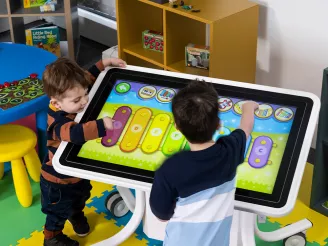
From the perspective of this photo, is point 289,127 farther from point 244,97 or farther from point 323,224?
point 323,224

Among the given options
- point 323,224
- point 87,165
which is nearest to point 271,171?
point 87,165

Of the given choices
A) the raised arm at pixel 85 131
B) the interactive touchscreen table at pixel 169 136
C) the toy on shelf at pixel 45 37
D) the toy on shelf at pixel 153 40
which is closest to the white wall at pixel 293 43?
the toy on shelf at pixel 153 40

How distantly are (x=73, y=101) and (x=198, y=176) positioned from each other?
0.73 meters

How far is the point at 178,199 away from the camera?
6.10 feet

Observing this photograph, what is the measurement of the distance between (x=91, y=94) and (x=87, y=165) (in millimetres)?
371

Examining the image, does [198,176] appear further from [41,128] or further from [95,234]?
[41,128]

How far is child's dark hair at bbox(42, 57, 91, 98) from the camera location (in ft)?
7.36

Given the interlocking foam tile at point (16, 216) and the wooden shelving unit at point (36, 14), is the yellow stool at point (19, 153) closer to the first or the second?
the interlocking foam tile at point (16, 216)

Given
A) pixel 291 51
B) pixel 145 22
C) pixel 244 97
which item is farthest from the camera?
pixel 145 22

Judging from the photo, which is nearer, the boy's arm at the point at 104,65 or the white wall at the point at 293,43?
the boy's arm at the point at 104,65

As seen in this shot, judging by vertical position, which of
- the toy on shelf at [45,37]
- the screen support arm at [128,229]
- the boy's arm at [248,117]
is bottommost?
the screen support arm at [128,229]

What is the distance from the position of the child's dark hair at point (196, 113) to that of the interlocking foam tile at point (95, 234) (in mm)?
1212

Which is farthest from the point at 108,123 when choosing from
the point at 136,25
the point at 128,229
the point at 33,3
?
the point at 33,3

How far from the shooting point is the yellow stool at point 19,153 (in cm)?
293
